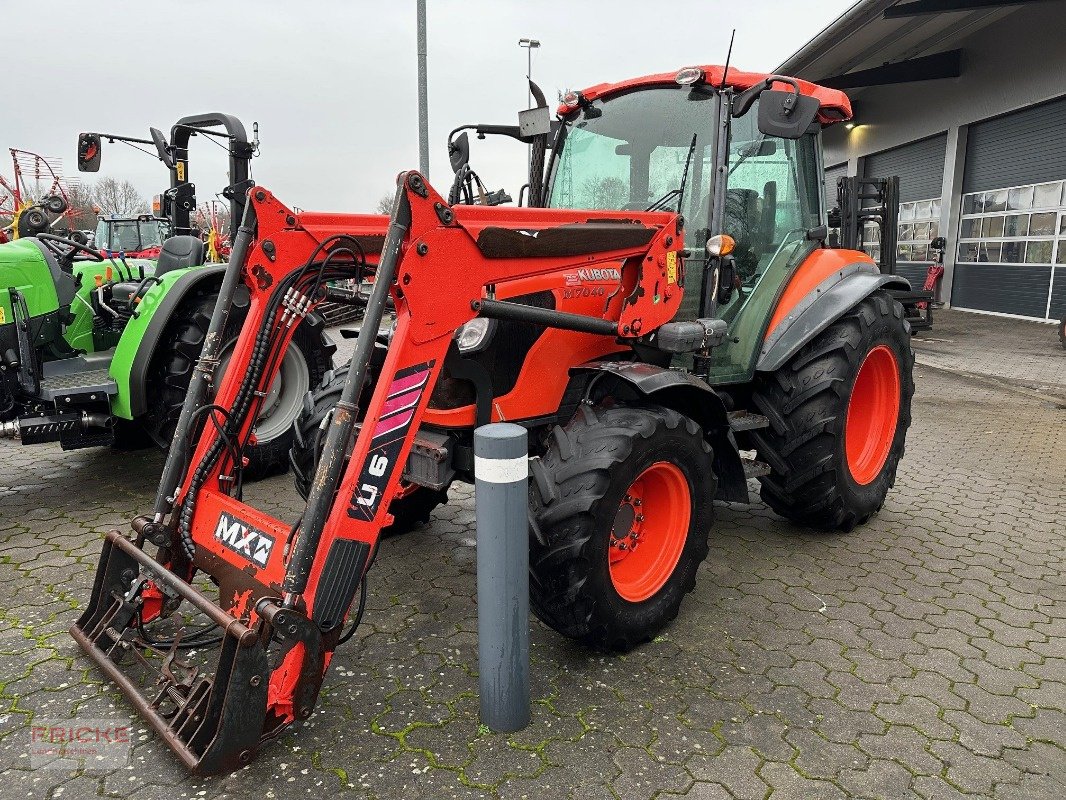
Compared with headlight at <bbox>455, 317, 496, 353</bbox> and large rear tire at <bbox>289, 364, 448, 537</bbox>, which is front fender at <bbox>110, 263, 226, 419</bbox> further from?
headlight at <bbox>455, 317, 496, 353</bbox>

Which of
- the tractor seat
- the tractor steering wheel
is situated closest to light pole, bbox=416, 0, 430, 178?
the tractor seat

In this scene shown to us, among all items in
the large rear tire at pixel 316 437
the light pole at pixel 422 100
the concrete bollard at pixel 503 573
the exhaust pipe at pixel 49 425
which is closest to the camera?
the concrete bollard at pixel 503 573

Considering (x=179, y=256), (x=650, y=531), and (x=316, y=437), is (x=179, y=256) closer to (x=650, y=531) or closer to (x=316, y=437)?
(x=316, y=437)

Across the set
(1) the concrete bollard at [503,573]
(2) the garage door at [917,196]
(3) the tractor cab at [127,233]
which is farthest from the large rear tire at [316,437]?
(2) the garage door at [917,196]

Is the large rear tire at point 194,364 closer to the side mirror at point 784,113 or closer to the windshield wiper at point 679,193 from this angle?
the windshield wiper at point 679,193

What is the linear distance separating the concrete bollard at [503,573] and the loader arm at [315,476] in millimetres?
323

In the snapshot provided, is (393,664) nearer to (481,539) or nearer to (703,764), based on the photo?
(481,539)

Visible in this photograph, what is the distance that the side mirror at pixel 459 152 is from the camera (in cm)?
399

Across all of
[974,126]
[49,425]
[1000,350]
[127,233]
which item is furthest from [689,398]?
[974,126]

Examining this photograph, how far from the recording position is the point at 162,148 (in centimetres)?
686

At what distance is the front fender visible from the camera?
4738 mm

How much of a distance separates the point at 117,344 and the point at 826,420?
467 centimetres

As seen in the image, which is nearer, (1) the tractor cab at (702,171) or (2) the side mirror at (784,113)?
(2) the side mirror at (784,113)

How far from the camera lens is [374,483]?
2.49 m
